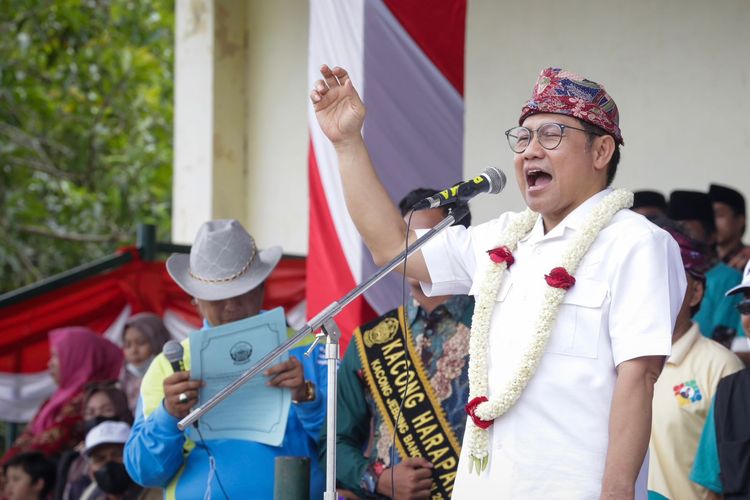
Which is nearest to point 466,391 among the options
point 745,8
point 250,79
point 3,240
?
point 745,8

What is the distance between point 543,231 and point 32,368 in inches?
204

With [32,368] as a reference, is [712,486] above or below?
above

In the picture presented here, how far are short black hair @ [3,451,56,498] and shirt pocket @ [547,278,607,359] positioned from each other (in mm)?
4214

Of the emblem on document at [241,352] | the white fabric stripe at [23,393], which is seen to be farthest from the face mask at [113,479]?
the white fabric stripe at [23,393]

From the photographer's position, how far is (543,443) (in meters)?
2.80

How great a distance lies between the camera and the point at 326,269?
5254 millimetres

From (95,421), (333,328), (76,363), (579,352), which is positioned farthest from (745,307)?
(76,363)

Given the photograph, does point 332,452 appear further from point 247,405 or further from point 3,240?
point 3,240

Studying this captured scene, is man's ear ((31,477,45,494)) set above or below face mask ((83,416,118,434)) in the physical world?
below

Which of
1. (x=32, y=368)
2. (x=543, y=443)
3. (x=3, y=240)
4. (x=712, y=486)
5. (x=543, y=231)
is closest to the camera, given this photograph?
(x=543, y=443)

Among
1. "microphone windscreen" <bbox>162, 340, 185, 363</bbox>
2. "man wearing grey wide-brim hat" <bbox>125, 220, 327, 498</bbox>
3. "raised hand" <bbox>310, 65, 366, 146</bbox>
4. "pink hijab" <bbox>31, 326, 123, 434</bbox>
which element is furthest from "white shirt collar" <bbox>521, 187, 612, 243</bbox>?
"pink hijab" <bbox>31, 326, 123, 434</bbox>

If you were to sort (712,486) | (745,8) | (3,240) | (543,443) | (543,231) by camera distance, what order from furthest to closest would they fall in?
1. (3,240)
2. (745,8)
3. (712,486)
4. (543,231)
5. (543,443)

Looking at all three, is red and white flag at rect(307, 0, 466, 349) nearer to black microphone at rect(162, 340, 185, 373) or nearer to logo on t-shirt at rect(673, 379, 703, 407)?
black microphone at rect(162, 340, 185, 373)

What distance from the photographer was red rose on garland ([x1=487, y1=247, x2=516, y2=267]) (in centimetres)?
304
